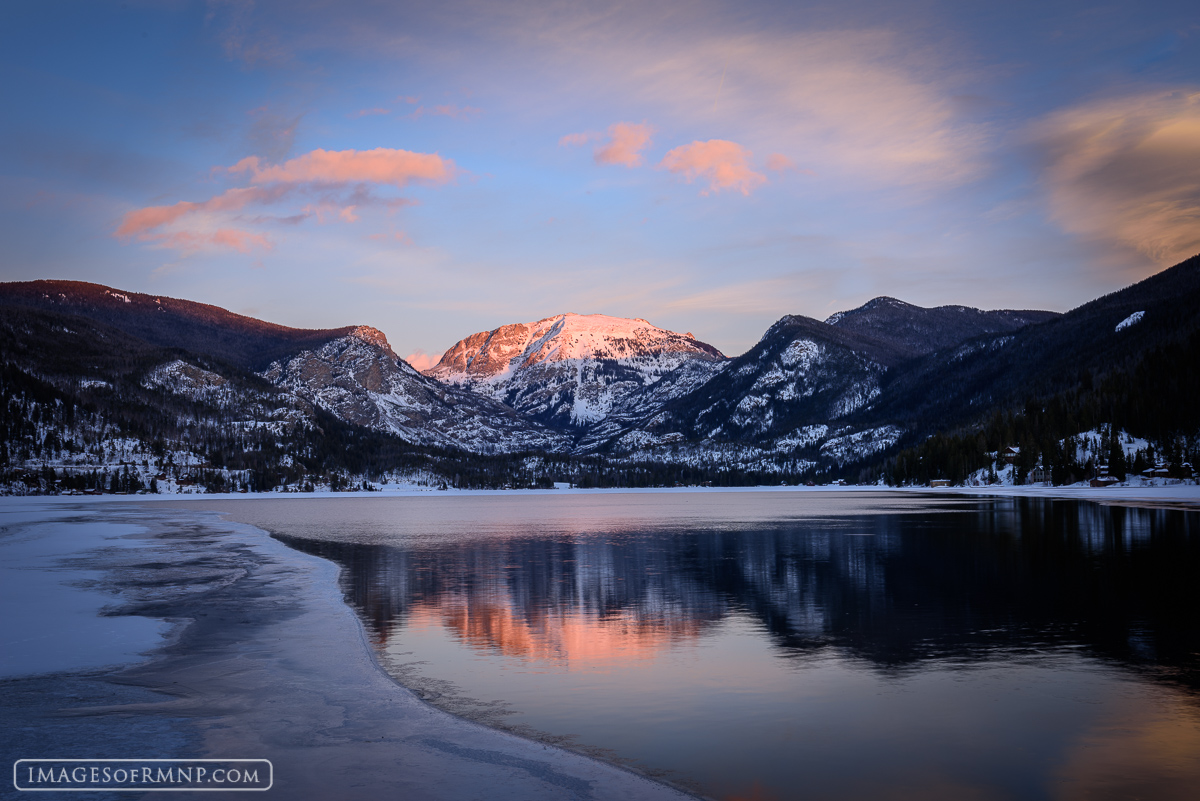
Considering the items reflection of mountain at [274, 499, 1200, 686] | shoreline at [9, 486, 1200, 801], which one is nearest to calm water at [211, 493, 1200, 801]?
Answer: reflection of mountain at [274, 499, 1200, 686]

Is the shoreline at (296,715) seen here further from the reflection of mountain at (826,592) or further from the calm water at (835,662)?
the reflection of mountain at (826,592)

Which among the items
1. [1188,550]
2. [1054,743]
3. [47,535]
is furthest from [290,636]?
[47,535]

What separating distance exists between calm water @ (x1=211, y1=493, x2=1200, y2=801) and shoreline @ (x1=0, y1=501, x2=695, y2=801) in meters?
1.34

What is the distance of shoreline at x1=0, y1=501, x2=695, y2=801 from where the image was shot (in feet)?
47.0

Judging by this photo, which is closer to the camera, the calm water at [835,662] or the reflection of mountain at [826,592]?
the calm water at [835,662]

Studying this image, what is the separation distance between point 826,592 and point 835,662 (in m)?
14.9

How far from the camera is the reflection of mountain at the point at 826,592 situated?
27.8 m

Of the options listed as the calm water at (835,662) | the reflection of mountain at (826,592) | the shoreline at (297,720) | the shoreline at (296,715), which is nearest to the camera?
the shoreline at (297,720)

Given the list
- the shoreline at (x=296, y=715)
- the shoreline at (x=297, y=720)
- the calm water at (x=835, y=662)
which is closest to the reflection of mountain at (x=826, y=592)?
the calm water at (x=835, y=662)

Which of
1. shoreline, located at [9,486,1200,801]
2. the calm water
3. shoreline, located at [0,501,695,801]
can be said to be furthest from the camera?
the calm water

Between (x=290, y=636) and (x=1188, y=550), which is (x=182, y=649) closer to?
(x=290, y=636)

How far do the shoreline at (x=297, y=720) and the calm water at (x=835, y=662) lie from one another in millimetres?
1343

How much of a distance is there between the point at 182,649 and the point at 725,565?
34557 millimetres

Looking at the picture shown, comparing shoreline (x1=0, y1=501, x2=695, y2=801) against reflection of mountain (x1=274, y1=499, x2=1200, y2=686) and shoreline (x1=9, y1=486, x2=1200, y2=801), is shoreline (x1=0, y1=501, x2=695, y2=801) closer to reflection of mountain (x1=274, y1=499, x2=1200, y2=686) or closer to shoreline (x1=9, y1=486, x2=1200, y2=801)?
shoreline (x1=9, y1=486, x2=1200, y2=801)
